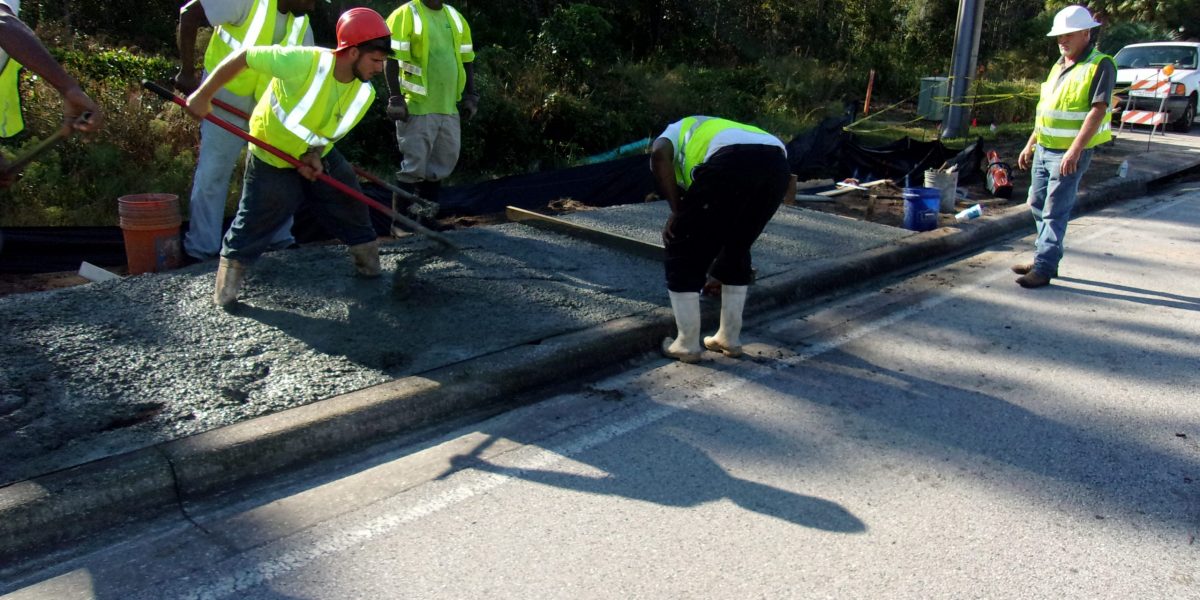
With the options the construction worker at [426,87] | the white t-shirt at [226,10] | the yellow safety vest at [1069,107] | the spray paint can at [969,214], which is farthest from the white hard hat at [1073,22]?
the white t-shirt at [226,10]

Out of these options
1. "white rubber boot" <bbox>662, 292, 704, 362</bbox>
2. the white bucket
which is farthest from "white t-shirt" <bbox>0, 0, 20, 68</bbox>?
the white bucket

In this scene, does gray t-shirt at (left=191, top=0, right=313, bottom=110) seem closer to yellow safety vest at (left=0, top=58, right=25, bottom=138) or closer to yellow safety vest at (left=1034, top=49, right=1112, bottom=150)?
yellow safety vest at (left=0, top=58, right=25, bottom=138)

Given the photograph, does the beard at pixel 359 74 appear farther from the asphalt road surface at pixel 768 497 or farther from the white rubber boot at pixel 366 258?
the asphalt road surface at pixel 768 497

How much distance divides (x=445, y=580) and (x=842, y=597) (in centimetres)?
123

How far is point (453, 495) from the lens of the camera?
10.7 ft

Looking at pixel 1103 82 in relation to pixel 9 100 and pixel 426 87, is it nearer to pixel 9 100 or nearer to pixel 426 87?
pixel 426 87

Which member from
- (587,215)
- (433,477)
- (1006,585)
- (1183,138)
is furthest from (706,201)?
(1183,138)

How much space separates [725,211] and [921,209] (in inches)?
168

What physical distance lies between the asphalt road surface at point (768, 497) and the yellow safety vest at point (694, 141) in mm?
1067

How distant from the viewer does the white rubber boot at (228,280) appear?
15.3 feet

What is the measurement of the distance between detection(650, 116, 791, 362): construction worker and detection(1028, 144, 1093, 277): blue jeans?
288 cm

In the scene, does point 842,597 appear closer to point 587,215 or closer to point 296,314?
point 296,314

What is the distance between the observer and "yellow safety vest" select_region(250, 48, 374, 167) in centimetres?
438

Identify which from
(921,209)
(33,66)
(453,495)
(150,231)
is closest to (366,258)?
(150,231)
